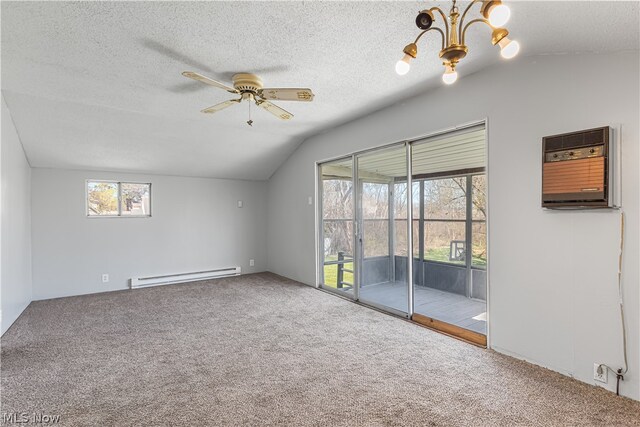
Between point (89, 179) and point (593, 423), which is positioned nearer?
point (593, 423)

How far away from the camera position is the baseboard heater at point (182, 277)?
18.1 feet

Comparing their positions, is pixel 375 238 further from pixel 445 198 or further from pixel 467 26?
pixel 467 26

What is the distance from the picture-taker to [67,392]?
90.3 inches

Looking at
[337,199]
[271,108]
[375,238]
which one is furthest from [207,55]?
[375,238]

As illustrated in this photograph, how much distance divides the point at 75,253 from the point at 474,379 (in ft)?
18.7

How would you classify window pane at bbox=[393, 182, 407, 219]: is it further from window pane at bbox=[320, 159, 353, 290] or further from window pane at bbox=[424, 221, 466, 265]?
window pane at bbox=[424, 221, 466, 265]

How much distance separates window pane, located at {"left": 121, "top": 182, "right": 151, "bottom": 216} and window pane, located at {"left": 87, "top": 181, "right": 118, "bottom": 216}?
13cm

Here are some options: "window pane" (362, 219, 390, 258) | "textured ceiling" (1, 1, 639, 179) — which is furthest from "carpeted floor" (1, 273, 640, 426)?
"textured ceiling" (1, 1, 639, 179)

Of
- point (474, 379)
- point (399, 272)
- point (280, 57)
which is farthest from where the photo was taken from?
point (399, 272)

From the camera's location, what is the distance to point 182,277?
593 centimetres

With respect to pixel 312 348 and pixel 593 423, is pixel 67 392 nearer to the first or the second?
pixel 312 348

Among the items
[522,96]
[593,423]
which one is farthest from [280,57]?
[593,423]

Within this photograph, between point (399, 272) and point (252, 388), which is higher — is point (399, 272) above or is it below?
above

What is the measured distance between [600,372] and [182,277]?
5.80 metres
